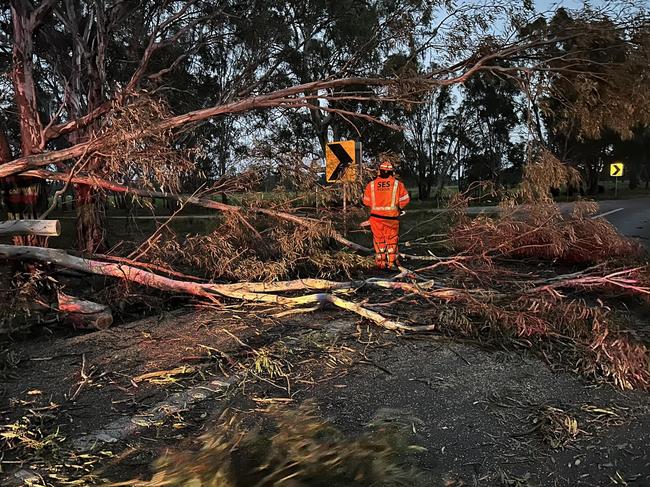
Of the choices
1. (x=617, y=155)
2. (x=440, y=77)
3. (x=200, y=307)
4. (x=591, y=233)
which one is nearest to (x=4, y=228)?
(x=200, y=307)

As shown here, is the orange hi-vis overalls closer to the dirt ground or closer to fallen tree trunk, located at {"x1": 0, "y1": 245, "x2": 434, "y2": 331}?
fallen tree trunk, located at {"x1": 0, "y1": 245, "x2": 434, "y2": 331}

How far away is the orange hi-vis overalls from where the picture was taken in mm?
7566

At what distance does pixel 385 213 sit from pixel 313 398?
4355mm

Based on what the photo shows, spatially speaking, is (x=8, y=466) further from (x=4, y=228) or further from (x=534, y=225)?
(x=534, y=225)

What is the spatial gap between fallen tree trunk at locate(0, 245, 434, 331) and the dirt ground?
43cm

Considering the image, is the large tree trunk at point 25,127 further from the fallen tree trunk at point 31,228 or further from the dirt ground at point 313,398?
the dirt ground at point 313,398

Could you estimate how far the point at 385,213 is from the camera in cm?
762

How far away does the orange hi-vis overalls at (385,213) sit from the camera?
7.57 metres

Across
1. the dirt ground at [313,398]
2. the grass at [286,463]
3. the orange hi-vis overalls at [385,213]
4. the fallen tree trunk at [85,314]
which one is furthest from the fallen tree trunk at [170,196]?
the grass at [286,463]

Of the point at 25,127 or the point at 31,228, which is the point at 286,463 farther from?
the point at 25,127

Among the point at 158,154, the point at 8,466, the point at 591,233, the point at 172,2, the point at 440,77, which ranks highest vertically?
the point at 172,2

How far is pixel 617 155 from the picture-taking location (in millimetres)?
44469

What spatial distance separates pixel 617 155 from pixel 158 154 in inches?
1877

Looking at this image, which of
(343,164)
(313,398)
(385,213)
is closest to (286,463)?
(313,398)
